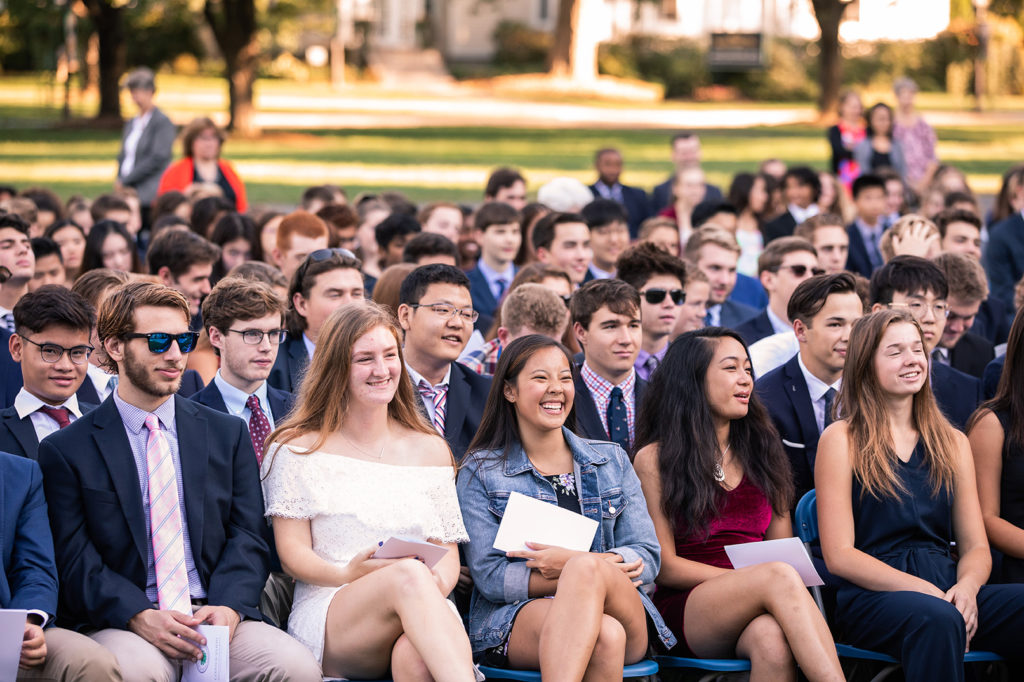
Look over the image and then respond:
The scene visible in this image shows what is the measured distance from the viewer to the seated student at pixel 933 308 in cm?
686

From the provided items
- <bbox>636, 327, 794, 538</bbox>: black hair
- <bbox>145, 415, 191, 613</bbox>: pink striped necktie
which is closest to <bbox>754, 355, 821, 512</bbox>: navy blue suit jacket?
<bbox>636, 327, 794, 538</bbox>: black hair

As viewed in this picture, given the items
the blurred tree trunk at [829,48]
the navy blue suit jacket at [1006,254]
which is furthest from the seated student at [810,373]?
the blurred tree trunk at [829,48]

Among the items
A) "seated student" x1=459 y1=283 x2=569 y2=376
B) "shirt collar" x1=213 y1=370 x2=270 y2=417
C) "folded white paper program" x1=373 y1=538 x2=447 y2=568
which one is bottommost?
"folded white paper program" x1=373 y1=538 x2=447 y2=568

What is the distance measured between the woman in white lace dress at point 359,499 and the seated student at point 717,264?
3949 millimetres

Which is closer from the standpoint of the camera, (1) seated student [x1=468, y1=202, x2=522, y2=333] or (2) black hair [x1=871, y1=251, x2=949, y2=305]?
(2) black hair [x1=871, y1=251, x2=949, y2=305]

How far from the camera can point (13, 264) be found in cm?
739

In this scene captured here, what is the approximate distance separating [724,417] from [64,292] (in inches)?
110

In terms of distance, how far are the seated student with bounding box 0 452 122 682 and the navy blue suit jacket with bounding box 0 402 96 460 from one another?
1.77 feet

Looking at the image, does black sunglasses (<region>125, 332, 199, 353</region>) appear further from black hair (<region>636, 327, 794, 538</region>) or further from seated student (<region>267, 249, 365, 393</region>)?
black hair (<region>636, 327, 794, 538</region>)

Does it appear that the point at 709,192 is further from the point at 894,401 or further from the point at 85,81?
the point at 85,81

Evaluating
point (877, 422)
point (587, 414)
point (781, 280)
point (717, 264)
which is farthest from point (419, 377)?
point (717, 264)

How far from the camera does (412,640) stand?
15.3 feet

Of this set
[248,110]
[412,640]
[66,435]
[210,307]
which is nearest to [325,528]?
[412,640]

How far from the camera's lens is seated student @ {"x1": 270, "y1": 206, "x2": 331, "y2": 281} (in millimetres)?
8742
